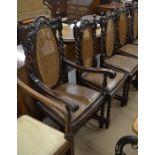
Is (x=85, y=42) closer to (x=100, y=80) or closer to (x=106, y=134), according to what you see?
(x=100, y=80)

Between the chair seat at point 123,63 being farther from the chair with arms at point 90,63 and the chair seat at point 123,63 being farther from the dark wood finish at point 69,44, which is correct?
the dark wood finish at point 69,44

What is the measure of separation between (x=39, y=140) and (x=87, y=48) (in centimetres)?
114

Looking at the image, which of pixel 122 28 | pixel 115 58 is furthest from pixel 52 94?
pixel 122 28

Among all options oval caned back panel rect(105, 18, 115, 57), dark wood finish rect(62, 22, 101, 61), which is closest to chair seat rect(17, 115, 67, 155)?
dark wood finish rect(62, 22, 101, 61)

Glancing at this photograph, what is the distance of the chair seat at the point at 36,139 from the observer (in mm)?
1313

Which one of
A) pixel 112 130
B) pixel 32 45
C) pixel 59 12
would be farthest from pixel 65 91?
pixel 59 12

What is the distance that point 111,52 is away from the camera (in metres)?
2.75

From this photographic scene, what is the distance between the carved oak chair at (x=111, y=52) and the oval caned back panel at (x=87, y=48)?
0.23m

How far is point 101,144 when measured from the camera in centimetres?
206

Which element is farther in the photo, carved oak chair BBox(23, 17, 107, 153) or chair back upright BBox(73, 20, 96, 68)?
chair back upright BBox(73, 20, 96, 68)

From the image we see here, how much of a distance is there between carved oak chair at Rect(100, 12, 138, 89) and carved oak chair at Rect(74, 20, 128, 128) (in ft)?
0.61

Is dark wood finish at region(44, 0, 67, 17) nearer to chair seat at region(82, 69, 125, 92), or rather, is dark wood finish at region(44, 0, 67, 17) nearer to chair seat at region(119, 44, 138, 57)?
chair seat at region(119, 44, 138, 57)

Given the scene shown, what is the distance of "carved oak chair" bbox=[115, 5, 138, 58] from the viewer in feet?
9.39
